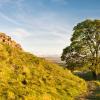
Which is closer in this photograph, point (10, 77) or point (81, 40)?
point (10, 77)

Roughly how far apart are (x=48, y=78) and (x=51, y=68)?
6093 mm

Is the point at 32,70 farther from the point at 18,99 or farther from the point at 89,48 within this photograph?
the point at 89,48

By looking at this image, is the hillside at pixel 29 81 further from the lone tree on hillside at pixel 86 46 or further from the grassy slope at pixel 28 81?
the lone tree on hillside at pixel 86 46

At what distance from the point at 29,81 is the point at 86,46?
31105 mm

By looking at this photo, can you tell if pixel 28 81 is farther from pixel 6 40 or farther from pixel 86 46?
pixel 86 46

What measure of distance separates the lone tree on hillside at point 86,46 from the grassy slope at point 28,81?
2031cm

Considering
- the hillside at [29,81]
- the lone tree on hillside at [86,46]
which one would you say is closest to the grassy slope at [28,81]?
the hillside at [29,81]

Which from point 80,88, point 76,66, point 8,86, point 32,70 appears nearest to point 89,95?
point 80,88

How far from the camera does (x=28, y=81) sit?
26.6 metres

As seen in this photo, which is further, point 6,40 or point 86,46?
A: point 86,46

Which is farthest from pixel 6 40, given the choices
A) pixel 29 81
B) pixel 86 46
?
pixel 86 46

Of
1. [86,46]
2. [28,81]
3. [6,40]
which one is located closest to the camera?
[28,81]

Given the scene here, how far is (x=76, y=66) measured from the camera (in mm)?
55844

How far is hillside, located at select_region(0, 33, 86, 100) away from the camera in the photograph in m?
→ 22.3
